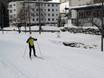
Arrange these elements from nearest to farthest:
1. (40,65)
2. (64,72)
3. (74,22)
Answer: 1. (64,72)
2. (40,65)
3. (74,22)

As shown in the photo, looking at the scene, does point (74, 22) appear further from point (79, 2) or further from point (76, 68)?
point (76, 68)

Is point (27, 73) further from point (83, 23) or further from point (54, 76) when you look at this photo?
point (83, 23)

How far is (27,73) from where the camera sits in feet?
42.1

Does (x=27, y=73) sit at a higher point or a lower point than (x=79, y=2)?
lower

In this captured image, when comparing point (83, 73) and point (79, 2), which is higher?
point (79, 2)

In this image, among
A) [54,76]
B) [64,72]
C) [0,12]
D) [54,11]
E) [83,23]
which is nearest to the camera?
[54,76]

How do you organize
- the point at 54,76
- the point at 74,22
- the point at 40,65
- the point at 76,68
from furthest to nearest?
the point at 74,22
the point at 40,65
the point at 76,68
the point at 54,76

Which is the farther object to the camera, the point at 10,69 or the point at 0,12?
the point at 0,12

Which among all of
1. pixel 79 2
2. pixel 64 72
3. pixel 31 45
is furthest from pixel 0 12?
pixel 64 72

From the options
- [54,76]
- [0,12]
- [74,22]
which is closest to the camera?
[54,76]

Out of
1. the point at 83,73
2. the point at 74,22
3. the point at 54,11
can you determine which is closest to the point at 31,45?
the point at 83,73

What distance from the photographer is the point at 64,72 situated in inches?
513

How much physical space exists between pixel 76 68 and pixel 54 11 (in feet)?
357

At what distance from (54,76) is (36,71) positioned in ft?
4.82
